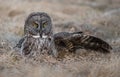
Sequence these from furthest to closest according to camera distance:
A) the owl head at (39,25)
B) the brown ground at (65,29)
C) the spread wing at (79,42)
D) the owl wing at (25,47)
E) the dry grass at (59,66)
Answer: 1. the spread wing at (79,42)
2. the owl wing at (25,47)
3. the owl head at (39,25)
4. the brown ground at (65,29)
5. the dry grass at (59,66)

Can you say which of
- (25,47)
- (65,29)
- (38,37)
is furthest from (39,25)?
(65,29)

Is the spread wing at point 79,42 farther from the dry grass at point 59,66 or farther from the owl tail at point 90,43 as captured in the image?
the dry grass at point 59,66

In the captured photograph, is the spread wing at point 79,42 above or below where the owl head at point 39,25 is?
below

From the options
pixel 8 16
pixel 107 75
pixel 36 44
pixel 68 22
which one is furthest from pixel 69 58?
pixel 8 16

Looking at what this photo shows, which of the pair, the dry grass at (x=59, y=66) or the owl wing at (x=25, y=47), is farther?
the owl wing at (x=25, y=47)

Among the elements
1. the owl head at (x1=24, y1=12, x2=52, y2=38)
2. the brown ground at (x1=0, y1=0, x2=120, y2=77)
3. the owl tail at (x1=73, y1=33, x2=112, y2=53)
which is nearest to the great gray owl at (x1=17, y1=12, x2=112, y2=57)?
the owl head at (x1=24, y1=12, x2=52, y2=38)

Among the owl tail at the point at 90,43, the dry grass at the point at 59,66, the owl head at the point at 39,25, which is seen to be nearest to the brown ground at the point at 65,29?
the dry grass at the point at 59,66

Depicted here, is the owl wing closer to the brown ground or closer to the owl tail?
the brown ground

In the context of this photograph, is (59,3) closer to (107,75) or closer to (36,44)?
(36,44)

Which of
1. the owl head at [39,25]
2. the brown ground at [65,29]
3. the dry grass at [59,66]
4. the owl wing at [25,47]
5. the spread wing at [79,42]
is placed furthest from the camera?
the spread wing at [79,42]
